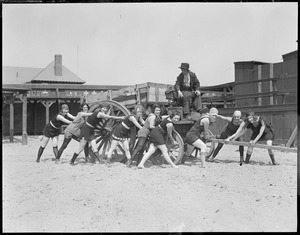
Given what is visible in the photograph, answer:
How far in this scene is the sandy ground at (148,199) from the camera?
5.04 meters

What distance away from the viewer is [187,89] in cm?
879

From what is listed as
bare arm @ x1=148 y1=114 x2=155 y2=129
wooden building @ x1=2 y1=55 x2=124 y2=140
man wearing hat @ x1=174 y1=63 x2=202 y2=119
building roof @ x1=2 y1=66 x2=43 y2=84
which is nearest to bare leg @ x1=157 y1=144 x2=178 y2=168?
bare arm @ x1=148 y1=114 x2=155 y2=129

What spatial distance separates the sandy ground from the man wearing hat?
1609 millimetres

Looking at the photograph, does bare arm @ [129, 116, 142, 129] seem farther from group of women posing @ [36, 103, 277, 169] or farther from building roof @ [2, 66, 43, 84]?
building roof @ [2, 66, 43, 84]

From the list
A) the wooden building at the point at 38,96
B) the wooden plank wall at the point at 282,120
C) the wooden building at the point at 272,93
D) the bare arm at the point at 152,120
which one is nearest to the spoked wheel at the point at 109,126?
the bare arm at the point at 152,120

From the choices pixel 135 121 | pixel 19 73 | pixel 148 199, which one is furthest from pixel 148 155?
pixel 19 73

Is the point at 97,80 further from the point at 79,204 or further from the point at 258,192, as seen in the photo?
the point at 258,192

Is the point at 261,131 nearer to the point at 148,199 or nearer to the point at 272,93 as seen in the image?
the point at 148,199

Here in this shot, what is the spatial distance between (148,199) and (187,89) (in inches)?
147

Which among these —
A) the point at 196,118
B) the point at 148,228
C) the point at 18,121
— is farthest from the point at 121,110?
the point at 18,121

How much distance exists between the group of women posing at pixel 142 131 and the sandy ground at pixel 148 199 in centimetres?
51

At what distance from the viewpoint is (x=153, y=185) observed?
6465mm

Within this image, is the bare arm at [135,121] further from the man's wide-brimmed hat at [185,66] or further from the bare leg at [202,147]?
the man's wide-brimmed hat at [185,66]

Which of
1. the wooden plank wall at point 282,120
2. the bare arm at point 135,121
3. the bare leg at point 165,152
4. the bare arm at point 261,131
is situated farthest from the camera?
the wooden plank wall at point 282,120
